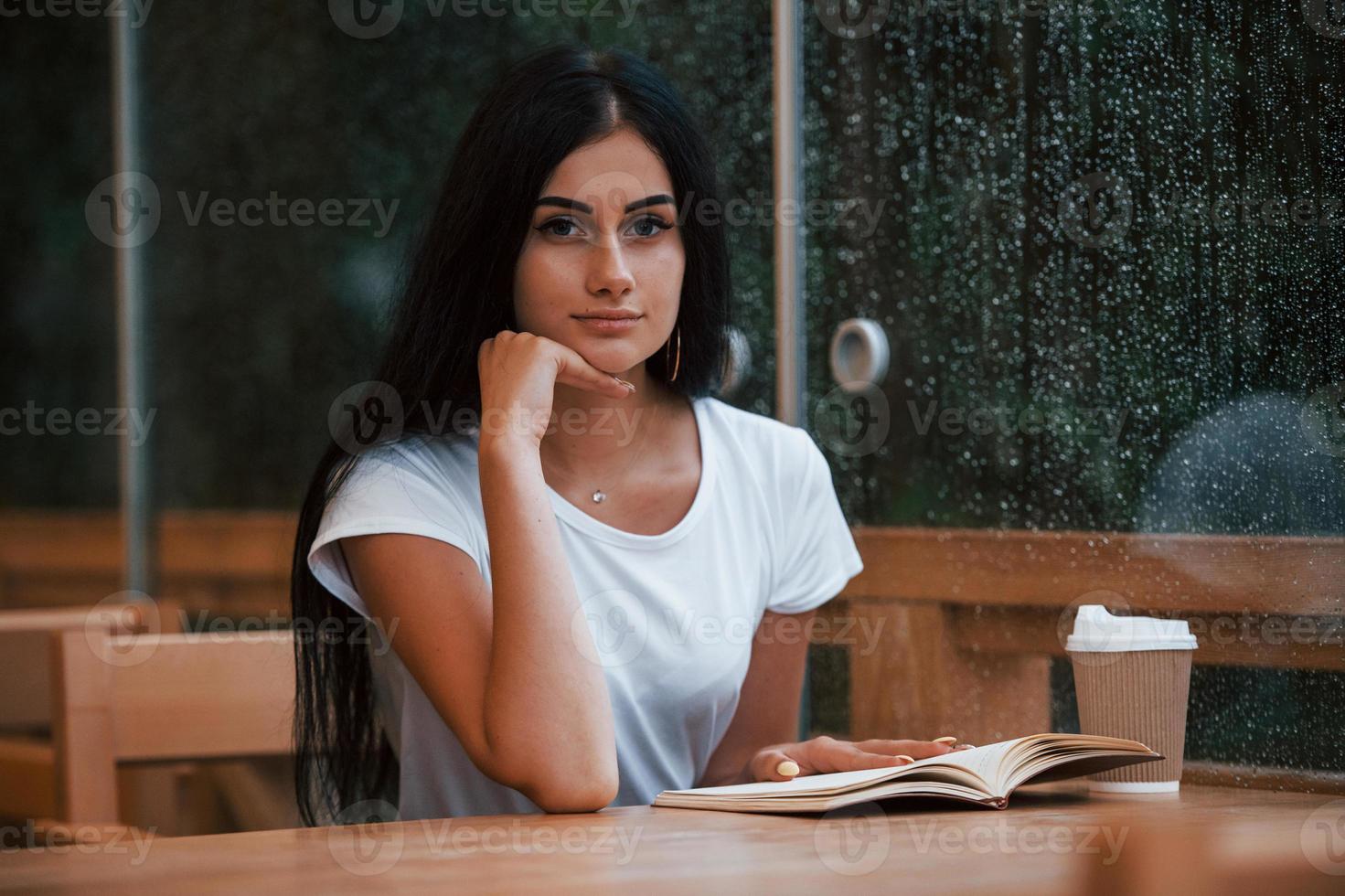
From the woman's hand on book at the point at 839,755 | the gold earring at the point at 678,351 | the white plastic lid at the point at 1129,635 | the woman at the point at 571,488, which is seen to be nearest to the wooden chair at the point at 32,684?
the woman at the point at 571,488

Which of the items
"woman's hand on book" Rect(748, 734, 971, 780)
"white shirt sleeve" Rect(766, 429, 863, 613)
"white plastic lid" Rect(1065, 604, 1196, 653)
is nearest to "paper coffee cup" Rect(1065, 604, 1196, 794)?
"white plastic lid" Rect(1065, 604, 1196, 653)

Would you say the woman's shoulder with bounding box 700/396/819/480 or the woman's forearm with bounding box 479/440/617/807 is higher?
the woman's shoulder with bounding box 700/396/819/480

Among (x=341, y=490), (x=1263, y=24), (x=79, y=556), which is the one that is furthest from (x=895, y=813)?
(x=79, y=556)

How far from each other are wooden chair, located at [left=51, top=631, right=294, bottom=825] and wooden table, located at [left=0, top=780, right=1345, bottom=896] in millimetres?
603

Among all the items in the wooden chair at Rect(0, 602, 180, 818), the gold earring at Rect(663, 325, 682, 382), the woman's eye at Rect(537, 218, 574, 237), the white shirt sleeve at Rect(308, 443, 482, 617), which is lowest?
the wooden chair at Rect(0, 602, 180, 818)

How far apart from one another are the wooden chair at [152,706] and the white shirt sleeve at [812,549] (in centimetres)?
55

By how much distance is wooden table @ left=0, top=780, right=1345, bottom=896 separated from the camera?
0.68 meters

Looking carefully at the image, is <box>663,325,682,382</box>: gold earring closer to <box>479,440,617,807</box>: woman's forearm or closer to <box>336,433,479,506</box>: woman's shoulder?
<box>336,433,479,506</box>: woman's shoulder

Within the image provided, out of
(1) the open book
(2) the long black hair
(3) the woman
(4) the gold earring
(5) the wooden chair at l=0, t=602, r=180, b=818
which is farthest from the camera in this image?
(5) the wooden chair at l=0, t=602, r=180, b=818

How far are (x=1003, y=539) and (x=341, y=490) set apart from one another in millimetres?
690

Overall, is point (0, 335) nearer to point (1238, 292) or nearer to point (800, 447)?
point (800, 447)

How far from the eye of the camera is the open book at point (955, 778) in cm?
90

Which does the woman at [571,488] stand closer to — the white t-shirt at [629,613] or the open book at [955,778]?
the white t-shirt at [629,613]

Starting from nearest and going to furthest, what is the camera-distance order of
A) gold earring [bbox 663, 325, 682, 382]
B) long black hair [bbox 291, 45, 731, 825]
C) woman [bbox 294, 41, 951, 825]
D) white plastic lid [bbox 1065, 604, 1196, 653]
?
white plastic lid [bbox 1065, 604, 1196, 653] → woman [bbox 294, 41, 951, 825] → long black hair [bbox 291, 45, 731, 825] → gold earring [bbox 663, 325, 682, 382]
